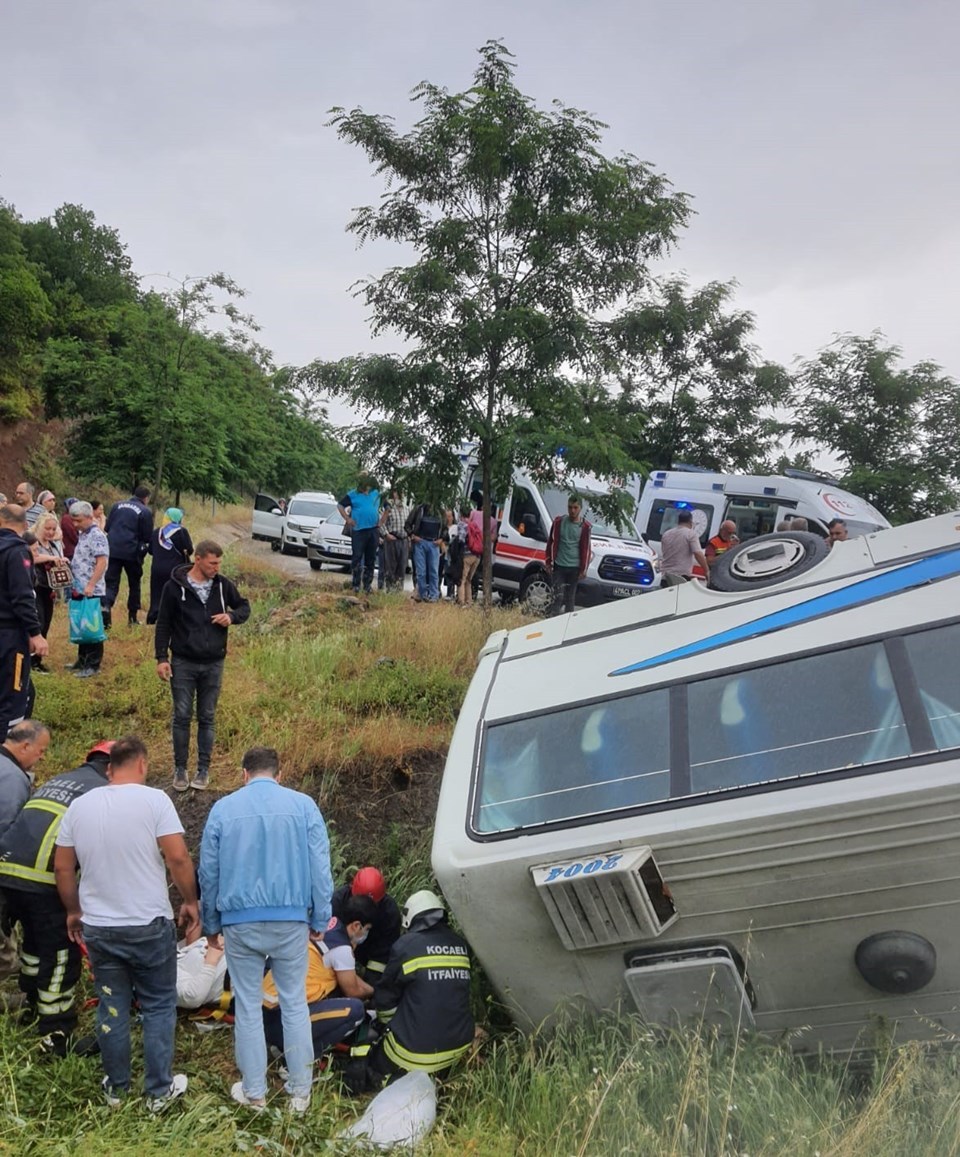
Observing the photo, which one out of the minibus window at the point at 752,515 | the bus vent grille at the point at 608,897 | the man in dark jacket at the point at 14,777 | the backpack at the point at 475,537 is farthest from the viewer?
the minibus window at the point at 752,515

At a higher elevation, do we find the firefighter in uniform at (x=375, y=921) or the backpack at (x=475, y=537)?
the backpack at (x=475, y=537)

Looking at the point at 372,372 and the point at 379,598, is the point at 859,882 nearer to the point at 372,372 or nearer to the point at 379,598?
the point at 372,372

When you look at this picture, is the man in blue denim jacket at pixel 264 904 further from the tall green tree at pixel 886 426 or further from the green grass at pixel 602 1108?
the tall green tree at pixel 886 426

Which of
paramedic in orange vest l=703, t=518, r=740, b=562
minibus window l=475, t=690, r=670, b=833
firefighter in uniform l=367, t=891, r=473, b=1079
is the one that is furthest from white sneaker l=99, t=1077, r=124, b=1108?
paramedic in orange vest l=703, t=518, r=740, b=562

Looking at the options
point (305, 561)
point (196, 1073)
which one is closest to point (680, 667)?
point (196, 1073)

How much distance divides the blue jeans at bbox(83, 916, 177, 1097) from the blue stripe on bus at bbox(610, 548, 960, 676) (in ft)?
7.55

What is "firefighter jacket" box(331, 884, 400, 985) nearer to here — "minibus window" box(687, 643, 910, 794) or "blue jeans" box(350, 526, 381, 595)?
"minibus window" box(687, 643, 910, 794)

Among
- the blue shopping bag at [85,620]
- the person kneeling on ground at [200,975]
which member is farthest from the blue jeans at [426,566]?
the person kneeling on ground at [200,975]

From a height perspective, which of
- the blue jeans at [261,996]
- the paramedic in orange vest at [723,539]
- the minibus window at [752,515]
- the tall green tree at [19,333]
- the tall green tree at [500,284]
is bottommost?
the blue jeans at [261,996]

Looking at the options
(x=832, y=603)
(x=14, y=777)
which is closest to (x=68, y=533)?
(x=14, y=777)

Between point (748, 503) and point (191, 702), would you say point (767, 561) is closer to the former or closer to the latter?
point (191, 702)

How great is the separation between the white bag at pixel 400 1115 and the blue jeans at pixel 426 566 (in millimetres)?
8660

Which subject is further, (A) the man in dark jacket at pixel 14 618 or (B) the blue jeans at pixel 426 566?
(B) the blue jeans at pixel 426 566

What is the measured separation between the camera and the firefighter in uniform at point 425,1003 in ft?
13.3
